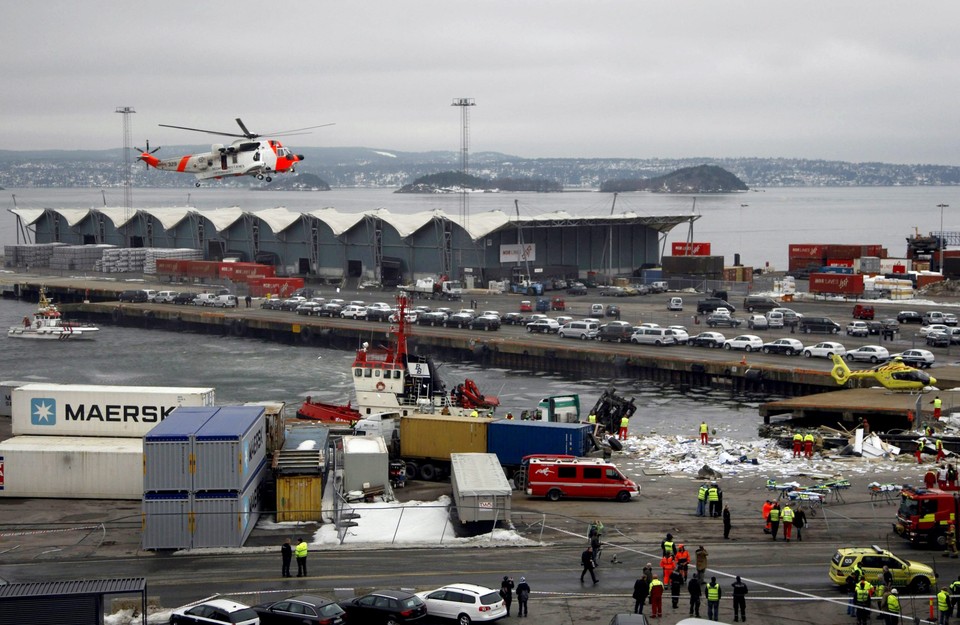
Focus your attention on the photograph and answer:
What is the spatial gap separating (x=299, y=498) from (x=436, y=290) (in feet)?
160

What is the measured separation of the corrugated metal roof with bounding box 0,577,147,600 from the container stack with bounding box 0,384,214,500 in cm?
→ 983

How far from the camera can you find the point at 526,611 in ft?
59.5

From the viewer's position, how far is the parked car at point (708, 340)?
51875 millimetres

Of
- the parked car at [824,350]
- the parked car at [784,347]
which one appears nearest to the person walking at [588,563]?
the parked car at [824,350]

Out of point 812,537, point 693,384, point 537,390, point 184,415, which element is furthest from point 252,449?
point 693,384

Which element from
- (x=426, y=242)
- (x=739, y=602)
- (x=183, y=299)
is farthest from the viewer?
(x=426, y=242)

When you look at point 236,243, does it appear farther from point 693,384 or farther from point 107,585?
point 107,585

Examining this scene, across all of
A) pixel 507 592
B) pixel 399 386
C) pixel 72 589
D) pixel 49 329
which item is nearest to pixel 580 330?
pixel 399 386

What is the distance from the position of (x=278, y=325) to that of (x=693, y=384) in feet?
82.9

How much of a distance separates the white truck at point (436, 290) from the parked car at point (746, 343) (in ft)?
76.9

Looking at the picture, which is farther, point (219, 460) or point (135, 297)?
point (135, 297)

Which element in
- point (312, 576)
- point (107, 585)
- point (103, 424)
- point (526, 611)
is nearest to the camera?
point (107, 585)

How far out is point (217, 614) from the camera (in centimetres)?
1692

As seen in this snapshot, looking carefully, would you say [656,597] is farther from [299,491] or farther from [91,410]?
[91,410]
